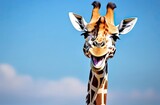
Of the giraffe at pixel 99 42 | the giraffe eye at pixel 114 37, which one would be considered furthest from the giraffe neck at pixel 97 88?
the giraffe eye at pixel 114 37

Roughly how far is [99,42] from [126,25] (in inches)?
36.8

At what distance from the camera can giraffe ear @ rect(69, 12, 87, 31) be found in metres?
6.92

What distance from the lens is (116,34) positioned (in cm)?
657

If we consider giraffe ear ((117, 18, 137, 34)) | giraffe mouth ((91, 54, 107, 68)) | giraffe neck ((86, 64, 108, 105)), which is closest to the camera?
giraffe mouth ((91, 54, 107, 68))

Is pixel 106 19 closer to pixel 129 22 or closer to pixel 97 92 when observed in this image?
pixel 129 22

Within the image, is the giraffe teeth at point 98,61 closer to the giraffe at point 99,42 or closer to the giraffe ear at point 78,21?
the giraffe at point 99,42

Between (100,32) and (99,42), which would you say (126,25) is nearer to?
(100,32)

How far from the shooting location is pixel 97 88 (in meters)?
6.60

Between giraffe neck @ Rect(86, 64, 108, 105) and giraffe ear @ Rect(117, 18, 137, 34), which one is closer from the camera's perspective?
giraffe neck @ Rect(86, 64, 108, 105)

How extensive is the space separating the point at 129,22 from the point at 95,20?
0.70 metres

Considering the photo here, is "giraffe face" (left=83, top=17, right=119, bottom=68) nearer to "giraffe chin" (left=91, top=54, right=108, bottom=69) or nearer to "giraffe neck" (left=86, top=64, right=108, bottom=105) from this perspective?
"giraffe chin" (left=91, top=54, right=108, bottom=69)

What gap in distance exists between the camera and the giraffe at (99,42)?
20.2 feet

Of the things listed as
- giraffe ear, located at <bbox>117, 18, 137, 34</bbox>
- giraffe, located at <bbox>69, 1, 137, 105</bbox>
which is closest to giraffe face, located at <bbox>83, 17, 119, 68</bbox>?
giraffe, located at <bbox>69, 1, 137, 105</bbox>

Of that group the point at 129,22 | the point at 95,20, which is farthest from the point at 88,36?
the point at 129,22
